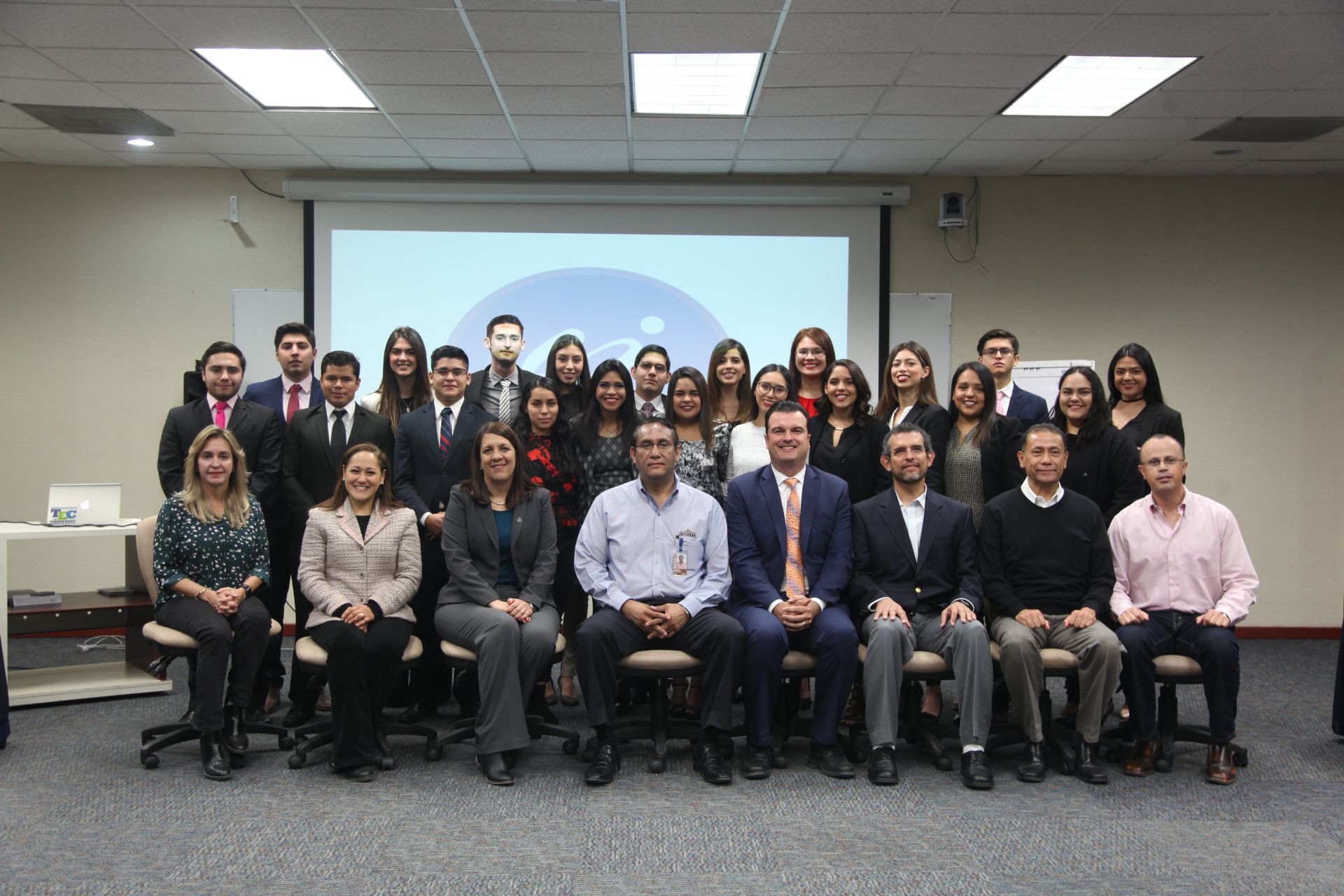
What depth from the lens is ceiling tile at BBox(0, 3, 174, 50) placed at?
12.9ft

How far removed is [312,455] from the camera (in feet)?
13.5

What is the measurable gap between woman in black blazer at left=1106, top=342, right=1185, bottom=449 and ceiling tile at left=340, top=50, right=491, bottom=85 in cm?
313

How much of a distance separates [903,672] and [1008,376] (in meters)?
1.62

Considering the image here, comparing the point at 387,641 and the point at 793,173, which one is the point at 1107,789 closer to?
the point at 387,641

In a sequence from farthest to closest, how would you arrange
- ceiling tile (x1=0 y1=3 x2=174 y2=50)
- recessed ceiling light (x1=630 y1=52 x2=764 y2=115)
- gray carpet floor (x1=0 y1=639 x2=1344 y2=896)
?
recessed ceiling light (x1=630 y1=52 x2=764 y2=115)
ceiling tile (x1=0 y1=3 x2=174 y2=50)
gray carpet floor (x1=0 y1=639 x2=1344 y2=896)

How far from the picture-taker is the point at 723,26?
411 cm

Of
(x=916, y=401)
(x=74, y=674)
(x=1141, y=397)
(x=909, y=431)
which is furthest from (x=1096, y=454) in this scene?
(x=74, y=674)

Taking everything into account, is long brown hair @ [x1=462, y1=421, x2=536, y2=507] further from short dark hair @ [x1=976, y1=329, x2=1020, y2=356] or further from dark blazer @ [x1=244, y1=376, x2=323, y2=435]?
short dark hair @ [x1=976, y1=329, x2=1020, y2=356]

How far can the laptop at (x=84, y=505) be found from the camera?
455cm

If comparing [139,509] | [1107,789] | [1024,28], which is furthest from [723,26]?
[139,509]

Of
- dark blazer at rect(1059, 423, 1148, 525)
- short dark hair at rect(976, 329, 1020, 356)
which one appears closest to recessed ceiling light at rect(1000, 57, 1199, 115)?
short dark hair at rect(976, 329, 1020, 356)

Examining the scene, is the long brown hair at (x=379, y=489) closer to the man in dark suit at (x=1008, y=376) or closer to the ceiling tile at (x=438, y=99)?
the ceiling tile at (x=438, y=99)

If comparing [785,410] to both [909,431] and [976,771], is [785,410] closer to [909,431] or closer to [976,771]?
[909,431]

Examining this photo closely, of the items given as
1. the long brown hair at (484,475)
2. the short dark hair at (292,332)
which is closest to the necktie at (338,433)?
the short dark hair at (292,332)
